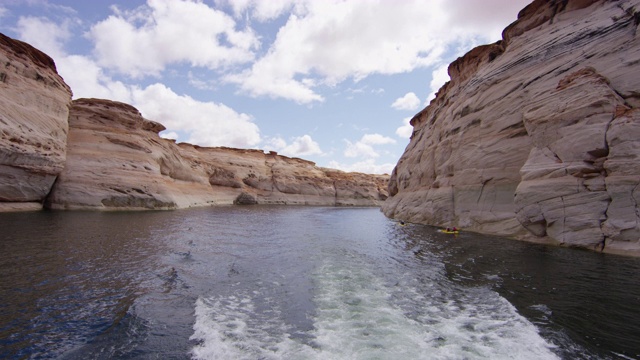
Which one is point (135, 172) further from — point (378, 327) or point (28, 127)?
point (378, 327)

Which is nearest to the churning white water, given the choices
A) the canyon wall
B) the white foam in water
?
the white foam in water

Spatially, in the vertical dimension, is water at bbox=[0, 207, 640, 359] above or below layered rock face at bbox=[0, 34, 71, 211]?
below

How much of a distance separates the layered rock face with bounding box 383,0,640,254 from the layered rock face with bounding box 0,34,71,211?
29.7 meters

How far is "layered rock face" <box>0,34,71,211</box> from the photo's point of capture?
22188mm

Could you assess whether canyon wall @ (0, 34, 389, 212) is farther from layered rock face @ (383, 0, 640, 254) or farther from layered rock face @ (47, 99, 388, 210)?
layered rock face @ (383, 0, 640, 254)

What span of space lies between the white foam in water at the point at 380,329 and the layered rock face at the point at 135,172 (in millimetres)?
25780

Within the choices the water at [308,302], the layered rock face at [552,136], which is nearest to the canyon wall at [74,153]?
the water at [308,302]

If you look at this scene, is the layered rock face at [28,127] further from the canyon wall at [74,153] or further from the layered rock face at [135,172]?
the layered rock face at [135,172]

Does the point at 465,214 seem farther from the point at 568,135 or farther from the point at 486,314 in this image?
the point at 486,314

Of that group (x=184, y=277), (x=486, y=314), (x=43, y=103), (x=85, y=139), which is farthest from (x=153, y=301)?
(x=85, y=139)

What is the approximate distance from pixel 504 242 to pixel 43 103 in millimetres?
34663

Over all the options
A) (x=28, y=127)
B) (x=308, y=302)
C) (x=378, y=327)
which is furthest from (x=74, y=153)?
(x=378, y=327)

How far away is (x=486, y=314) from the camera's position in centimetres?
712

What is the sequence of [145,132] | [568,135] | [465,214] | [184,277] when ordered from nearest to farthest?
1. [184,277]
2. [568,135]
3. [465,214]
4. [145,132]
